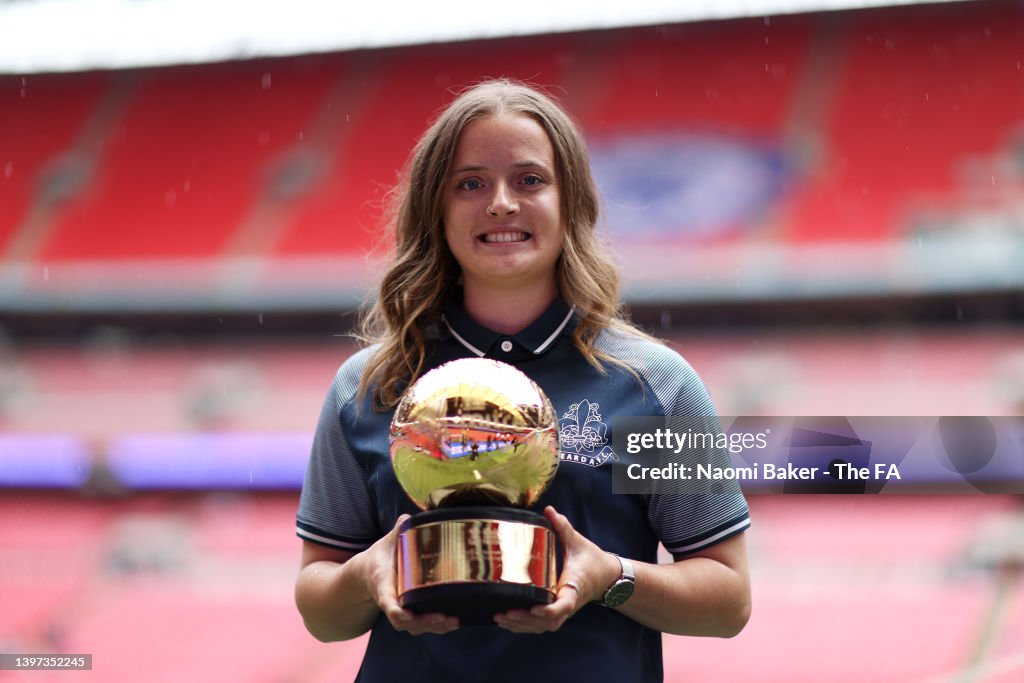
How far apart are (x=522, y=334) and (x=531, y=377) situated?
52 mm

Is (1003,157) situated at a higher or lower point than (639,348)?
higher

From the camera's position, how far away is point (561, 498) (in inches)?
46.4

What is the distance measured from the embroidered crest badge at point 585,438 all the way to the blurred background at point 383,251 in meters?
3.13

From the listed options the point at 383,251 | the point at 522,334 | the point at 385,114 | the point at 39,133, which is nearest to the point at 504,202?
the point at 522,334

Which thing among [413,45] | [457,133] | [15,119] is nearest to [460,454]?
[457,133]

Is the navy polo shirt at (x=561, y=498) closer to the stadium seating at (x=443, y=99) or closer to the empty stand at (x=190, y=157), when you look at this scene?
the stadium seating at (x=443, y=99)

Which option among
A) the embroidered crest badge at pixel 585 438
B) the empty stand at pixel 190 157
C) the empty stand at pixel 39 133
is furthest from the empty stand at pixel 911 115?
the embroidered crest badge at pixel 585 438

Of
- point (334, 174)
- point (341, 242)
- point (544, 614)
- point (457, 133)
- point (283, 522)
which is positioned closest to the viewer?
point (544, 614)

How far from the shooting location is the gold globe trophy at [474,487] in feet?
3.38

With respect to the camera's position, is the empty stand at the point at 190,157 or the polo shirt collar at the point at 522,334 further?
the empty stand at the point at 190,157

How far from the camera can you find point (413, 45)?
25.2 feet

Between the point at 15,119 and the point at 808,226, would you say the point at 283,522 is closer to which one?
the point at 808,226

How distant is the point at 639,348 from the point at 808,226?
551 cm

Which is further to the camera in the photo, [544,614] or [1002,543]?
[1002,543]
